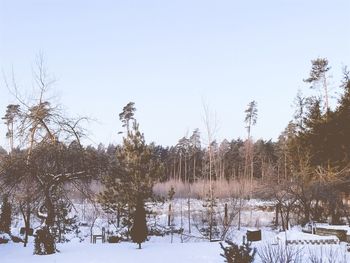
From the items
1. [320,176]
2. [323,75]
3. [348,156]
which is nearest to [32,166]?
[320,176]

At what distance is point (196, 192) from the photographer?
49.4 m

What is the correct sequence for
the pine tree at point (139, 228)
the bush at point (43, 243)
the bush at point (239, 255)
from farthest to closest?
the pine tree at point (139, 228) < the bush at point (43, 243) < the bush at point (239, 255)

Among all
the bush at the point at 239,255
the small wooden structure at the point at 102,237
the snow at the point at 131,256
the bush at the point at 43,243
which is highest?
the bush at the point at 239,255

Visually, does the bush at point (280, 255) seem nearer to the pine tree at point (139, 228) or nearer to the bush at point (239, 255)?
the bush at point (239, 255)

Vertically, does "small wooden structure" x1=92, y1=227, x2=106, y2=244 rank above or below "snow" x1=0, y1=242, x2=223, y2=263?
below

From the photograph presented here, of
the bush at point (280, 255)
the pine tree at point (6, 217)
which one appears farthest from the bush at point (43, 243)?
the pine tree at point (6, 217)

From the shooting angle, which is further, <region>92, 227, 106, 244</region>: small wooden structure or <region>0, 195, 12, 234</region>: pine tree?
<region>92, 227, 106, 244</region>: small wooden structure

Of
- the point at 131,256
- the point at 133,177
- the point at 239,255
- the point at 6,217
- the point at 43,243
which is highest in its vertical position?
the point at 133,177

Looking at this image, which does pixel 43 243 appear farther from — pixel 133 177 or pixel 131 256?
pixel 133 177

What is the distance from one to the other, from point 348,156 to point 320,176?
10.8 feet

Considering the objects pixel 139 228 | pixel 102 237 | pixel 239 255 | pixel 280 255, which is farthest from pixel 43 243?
pixel 102 237

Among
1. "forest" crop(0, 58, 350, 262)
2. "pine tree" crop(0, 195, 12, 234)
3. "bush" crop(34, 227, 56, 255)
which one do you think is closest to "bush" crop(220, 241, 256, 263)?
"forest" crop(0, 58, 350, 262)

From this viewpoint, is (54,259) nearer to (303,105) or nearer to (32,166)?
(32,166)

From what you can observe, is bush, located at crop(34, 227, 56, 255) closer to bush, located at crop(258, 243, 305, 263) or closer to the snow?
the snow
